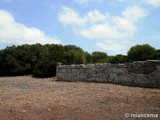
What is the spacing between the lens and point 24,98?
10.2 meters

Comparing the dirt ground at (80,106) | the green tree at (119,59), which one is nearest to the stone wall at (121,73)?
the dirt ground at (80,106)

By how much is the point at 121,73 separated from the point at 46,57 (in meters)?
11.8

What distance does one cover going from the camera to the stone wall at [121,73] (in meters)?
12.6

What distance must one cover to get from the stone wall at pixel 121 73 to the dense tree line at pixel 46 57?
497 centimetres

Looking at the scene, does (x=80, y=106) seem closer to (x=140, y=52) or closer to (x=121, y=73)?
(x=121, y=73)

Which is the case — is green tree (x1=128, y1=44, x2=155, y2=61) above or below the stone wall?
above

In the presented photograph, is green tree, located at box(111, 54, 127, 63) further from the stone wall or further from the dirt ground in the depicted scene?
the dirt ground

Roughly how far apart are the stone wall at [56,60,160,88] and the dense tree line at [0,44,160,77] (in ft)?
16.3

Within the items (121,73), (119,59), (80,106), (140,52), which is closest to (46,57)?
(119,59)

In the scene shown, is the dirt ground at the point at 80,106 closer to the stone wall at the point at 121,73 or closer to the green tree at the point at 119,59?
Result: the stone wall at the point at 121,73

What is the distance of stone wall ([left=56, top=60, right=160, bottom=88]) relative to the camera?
12586mm

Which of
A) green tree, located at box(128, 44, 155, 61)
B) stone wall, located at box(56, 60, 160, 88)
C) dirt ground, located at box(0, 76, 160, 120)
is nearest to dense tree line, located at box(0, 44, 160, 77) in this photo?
green tree, located at box(128, 44, 155, 61)

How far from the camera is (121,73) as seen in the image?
1428 cm

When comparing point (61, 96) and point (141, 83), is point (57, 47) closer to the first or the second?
point (141, 83)
